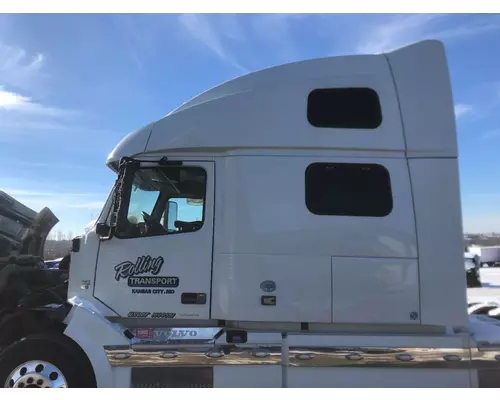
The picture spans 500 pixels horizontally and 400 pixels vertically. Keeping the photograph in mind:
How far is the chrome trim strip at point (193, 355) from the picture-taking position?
3574 mm

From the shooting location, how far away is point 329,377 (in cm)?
354

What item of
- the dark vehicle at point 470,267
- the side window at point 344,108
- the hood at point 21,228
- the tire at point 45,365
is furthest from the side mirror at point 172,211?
the dark vehicle at point 470,267

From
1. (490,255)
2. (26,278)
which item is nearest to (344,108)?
(26,278)

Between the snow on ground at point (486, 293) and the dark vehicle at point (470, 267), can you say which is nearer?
the dark vehicle at point (470, 267)

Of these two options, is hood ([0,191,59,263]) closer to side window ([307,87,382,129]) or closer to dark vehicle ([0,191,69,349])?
dark vehicle ([0,191,69,349])

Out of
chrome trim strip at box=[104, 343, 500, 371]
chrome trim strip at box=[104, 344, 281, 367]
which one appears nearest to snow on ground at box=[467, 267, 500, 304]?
chrome trim strip at box=[104, 343, 500, 371]

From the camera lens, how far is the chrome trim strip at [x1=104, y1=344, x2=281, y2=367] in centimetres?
357

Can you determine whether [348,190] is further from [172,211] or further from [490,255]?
[490,255]

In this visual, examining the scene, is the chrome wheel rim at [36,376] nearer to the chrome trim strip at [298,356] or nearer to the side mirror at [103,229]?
the chrome trim strip at [298,356]

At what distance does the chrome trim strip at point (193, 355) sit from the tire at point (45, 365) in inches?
12.0

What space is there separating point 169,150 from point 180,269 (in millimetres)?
1164

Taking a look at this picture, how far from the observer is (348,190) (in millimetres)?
3744

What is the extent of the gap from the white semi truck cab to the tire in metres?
0.01

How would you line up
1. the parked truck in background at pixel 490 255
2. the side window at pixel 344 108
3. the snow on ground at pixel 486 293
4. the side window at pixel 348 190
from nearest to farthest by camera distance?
the side window at pixel 348 190 → the side window at pixel 344 108 → the snow on ground at pixel 486 293 → the parked truck in background at pixel 490 255
